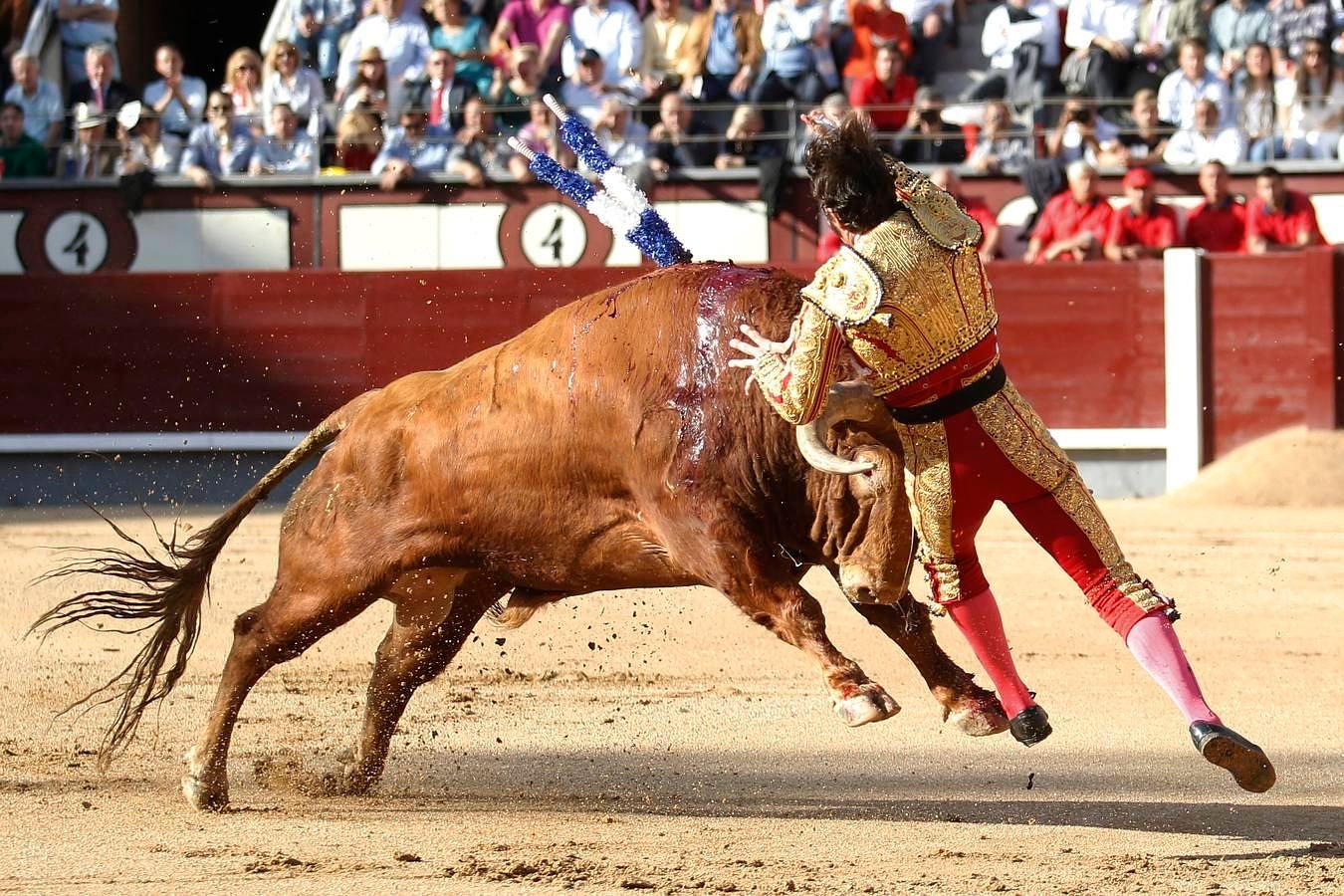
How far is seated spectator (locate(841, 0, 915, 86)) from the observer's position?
31.2 feet

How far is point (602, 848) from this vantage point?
11.1ft

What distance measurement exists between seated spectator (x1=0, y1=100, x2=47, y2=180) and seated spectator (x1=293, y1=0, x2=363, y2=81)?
1.38m

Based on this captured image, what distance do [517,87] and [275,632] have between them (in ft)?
18.6

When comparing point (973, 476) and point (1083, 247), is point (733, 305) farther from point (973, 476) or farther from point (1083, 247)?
point (1083, 247)

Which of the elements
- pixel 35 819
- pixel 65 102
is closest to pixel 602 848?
pixel 35 819

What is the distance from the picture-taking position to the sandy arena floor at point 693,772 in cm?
322

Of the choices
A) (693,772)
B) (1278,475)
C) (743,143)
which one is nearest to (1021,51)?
(743,143)

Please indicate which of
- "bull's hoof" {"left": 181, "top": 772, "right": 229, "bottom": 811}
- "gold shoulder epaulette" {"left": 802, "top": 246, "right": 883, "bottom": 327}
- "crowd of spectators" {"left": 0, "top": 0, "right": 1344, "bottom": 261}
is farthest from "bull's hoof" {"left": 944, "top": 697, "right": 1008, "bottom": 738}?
"crowd of spectators" {"left": 0, "top": 0, "right": 1344, "bottom": 261}

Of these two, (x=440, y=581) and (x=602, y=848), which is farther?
(x=440, y=581)

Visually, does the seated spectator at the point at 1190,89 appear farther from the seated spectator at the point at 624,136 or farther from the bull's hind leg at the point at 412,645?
the bull's hind leg at the point at 412,645

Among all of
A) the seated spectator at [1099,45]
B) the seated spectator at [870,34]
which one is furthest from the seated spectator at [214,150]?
the seated spectator at [1099,45]

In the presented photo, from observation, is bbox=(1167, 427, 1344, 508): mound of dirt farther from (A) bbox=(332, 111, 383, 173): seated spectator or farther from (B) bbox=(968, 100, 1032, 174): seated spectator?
(A) bbox=(332, 111, 383, 173): seated spectator

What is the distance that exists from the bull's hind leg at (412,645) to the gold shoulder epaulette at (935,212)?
4.12 ft

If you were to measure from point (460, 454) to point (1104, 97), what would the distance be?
6132 mm
